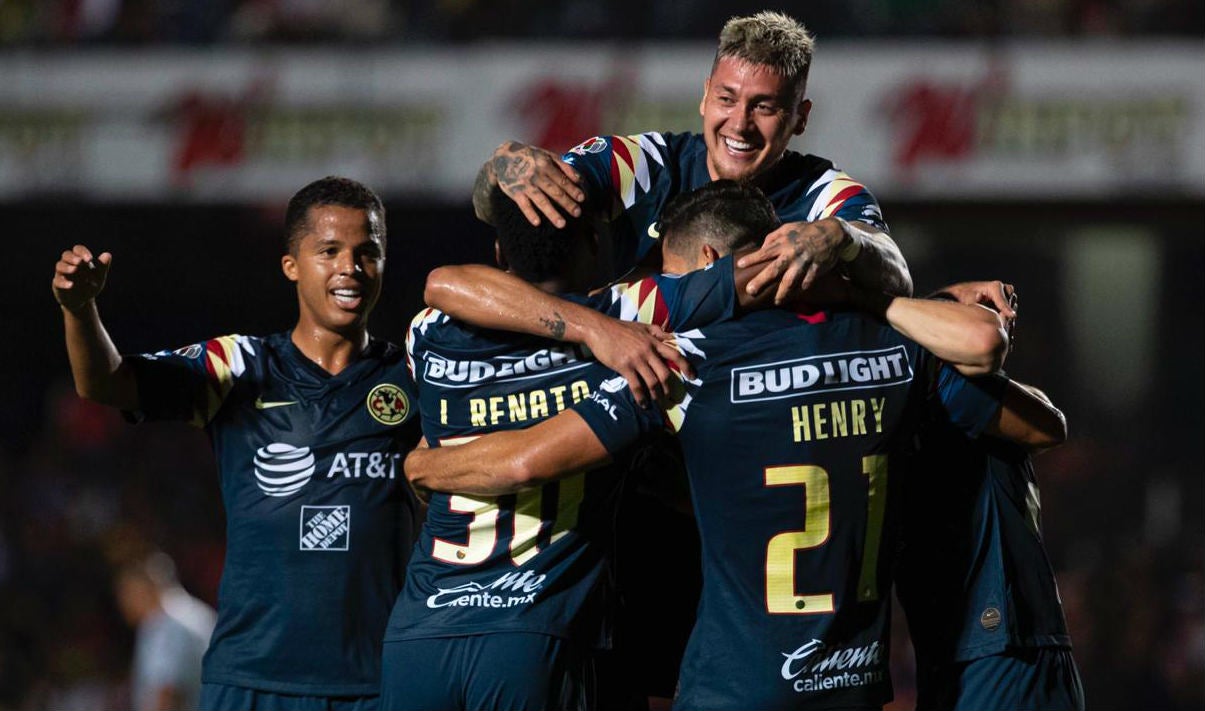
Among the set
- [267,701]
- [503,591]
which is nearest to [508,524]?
[503,591]

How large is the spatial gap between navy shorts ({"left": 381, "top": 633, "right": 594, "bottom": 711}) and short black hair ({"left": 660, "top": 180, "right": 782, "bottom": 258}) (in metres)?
1.00

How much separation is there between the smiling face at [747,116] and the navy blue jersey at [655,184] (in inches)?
4.2

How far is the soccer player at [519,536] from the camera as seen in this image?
351 centimetres

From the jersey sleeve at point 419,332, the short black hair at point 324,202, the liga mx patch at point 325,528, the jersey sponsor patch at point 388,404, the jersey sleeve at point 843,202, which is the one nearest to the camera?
the jersey sleeve at point 419,332

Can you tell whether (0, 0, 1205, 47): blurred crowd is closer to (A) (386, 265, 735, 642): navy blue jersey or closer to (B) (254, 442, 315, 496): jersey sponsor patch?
(B) (254, 442, 315, 496): jersey sponsor patch

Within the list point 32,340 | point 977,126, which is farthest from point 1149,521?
point 32,340

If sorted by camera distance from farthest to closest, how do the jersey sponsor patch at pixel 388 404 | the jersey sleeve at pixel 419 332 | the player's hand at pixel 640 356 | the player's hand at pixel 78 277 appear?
the jersey sponsor patch at pixel 388 404 < the player's hand at pixel 78 277 < the jersey sleeve at pixel 419 332 < the player's hand at pixel 640 356

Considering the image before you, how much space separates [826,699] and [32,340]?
12.7 meters

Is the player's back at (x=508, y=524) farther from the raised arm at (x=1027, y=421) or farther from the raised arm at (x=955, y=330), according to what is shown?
the raised arm at (x=1027, y=421)

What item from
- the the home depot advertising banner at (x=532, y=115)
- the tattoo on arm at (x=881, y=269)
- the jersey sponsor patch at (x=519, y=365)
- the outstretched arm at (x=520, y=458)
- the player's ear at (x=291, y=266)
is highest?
the the home depot advertising banner at (x=532, y=115)

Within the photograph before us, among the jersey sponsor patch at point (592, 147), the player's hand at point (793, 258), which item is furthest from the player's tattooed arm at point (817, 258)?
the jersey sponsor patch at point (592, 147)

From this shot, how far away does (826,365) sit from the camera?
333 cm

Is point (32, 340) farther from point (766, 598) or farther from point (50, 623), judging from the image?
point (766, 598)

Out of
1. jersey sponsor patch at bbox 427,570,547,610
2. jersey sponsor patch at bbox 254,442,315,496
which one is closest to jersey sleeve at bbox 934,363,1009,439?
jersey sponsor patch at bbox 427,570,547,610
